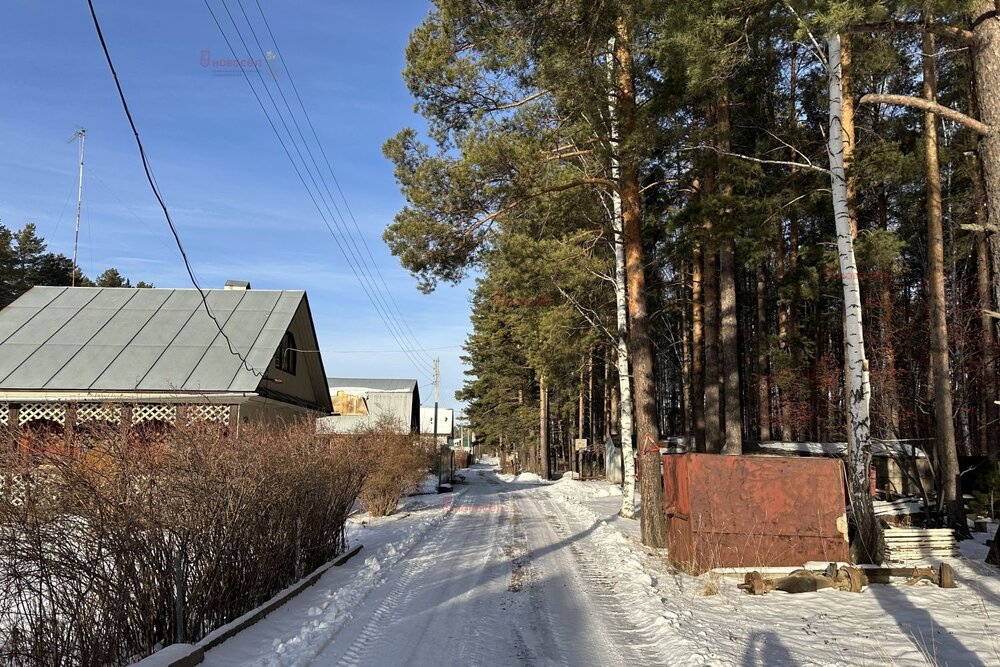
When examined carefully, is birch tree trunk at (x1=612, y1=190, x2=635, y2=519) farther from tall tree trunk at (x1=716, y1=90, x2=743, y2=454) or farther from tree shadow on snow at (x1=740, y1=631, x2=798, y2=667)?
tree shadow on snow at (x1=740, y1=631, x2=798, y2=667)

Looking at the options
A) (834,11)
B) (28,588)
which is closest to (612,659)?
(28,588)

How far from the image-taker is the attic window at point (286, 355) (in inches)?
858

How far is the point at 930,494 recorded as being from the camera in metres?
18.6

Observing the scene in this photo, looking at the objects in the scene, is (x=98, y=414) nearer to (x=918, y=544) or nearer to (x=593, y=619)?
(x=593, y=619)

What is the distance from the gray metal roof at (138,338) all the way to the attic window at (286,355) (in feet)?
1.94

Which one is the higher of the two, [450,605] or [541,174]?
[541,174]

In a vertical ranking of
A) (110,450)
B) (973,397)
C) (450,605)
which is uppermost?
(973,397)

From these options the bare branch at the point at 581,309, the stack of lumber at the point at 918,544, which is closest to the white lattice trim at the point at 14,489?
the stack of lumber at the point at 918,544

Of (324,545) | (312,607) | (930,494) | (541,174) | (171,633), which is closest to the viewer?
(171,633)

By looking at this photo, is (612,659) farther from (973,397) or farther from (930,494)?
(973,397)

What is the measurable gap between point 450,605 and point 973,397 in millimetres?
23186

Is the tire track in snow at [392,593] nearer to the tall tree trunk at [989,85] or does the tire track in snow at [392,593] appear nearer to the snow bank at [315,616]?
the snow bank at [315,616]

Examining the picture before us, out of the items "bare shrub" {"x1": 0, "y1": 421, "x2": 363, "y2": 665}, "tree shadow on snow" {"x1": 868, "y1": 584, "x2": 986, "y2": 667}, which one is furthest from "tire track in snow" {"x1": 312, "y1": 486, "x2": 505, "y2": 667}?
"tree shadow on snow" {"x1": 868, "y1": 584, "x2": 986, "y2": 667}

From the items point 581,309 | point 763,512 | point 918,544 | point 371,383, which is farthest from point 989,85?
point 371,383
